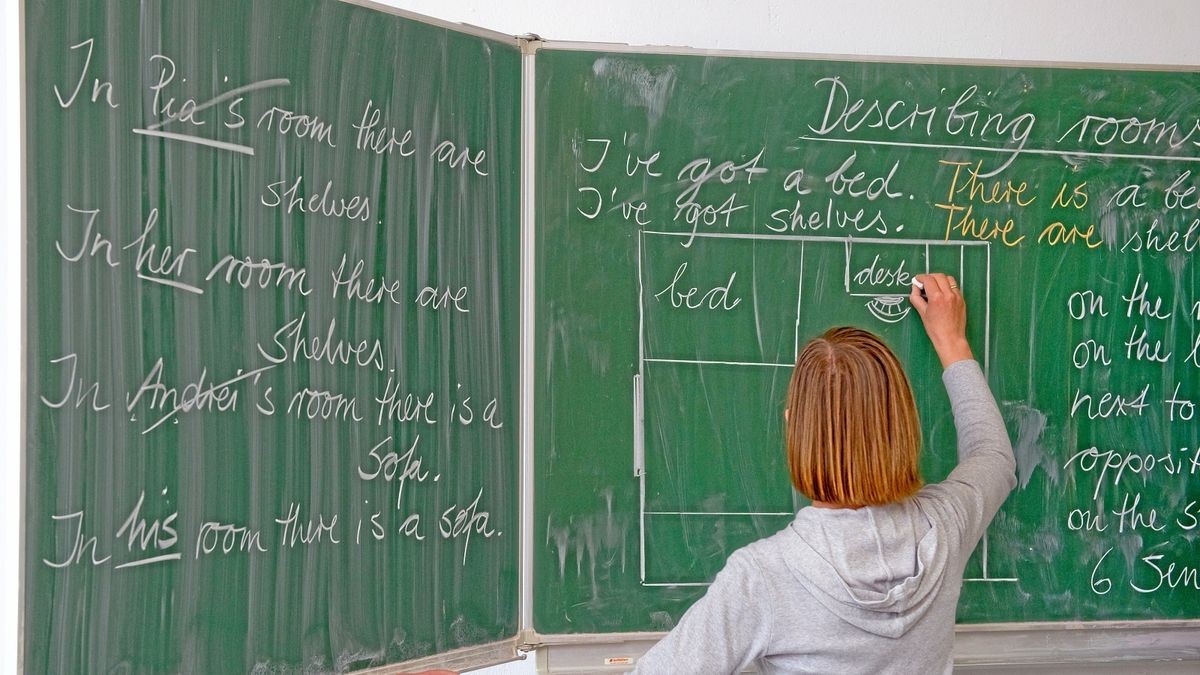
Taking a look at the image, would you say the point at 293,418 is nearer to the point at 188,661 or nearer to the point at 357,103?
the point at 188,661

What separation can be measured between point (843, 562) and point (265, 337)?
105 cm

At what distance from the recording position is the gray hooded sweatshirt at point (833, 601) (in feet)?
5.00

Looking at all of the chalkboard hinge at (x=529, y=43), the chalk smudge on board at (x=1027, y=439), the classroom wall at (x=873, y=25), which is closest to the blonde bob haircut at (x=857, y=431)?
the chalk smudge on board at (x=1027, y=439)

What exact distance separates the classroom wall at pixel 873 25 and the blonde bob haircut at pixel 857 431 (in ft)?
4.02

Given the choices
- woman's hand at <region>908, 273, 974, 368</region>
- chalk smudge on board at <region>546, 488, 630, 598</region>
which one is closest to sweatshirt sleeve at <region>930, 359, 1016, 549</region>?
woman's hand at <region>908, 273, 974, 368</region>

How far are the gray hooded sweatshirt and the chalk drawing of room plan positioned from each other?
1.70 feet

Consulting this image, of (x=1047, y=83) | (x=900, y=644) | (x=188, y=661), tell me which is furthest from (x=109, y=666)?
(x=1047, y=83)

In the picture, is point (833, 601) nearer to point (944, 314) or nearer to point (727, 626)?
point (727, 626)

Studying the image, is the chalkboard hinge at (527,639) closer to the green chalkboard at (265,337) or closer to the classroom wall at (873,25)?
the green chalkboard at (265,337)

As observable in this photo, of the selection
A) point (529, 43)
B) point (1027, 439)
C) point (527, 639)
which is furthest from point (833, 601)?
point (529, 43)

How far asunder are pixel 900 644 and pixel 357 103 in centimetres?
133

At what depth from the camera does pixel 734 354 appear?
212 centimetres

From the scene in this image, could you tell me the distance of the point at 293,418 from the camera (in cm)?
183

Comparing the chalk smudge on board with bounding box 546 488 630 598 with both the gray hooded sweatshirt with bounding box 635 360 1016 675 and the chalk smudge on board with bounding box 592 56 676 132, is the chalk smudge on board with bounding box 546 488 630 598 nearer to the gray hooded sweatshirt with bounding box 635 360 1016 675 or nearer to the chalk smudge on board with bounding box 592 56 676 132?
the gray hooded sweatshirt with bounding box 635 360 1016 675
